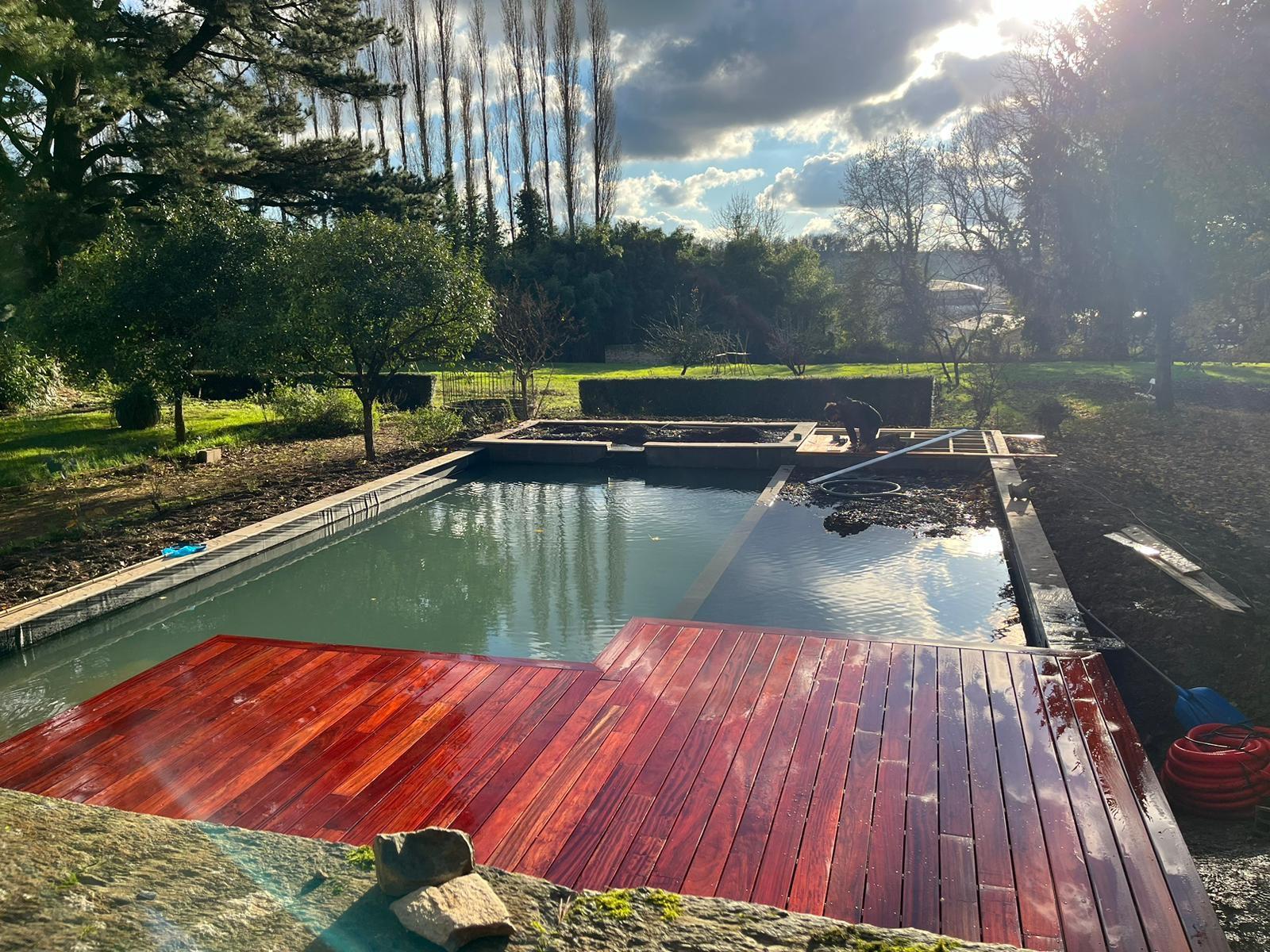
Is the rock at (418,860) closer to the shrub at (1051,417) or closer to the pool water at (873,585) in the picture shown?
the pool water at (873,585)

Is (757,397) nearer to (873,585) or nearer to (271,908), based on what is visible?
(873,585)

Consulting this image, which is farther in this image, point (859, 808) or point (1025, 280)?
point (1025, 280)

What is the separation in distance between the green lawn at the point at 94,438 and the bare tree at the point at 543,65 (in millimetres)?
22405

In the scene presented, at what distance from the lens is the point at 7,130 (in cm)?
1211

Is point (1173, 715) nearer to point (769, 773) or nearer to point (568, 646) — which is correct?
point (769, 773)

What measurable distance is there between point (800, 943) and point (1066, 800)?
4.57 feet

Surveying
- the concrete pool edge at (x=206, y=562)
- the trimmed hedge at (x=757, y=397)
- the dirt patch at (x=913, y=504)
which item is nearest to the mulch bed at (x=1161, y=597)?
the dirt patch at (x=913, y=504)

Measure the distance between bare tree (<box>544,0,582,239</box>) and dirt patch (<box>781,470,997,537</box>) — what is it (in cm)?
2518

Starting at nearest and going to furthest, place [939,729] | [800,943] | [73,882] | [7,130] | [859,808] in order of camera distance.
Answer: [800,943], [73,882], [859,808], [939,729], [7,130]

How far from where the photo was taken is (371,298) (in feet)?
33.6

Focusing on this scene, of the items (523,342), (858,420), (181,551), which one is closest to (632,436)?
(523,342)

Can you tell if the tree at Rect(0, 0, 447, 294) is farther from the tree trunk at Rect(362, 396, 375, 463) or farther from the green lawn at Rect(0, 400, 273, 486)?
the tree trunk at Rect(362, 396, 375, 463)

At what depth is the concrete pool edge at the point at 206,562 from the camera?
18.4 ft

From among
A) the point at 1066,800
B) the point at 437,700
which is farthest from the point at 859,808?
the point at 437,700
